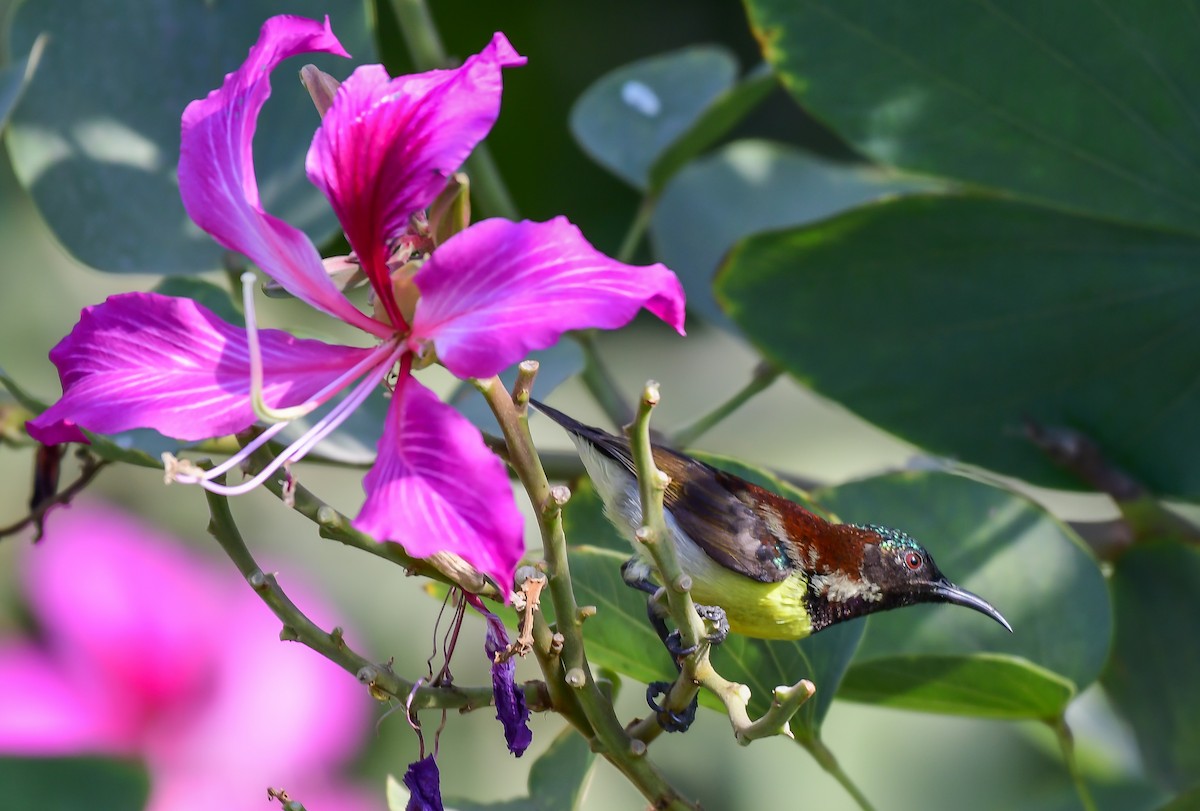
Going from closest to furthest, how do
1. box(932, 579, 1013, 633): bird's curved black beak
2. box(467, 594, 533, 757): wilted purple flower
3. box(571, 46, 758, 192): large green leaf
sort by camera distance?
box(467, 594, 533, 757): wilted purple flower → box(932, 579, 1013, 633): bird's curved black beak → box(571, 46, 758, 192): large green leaf

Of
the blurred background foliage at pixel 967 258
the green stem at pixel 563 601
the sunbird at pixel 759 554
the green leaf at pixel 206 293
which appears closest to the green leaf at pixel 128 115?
the blurred background foliage at pixel 967 258

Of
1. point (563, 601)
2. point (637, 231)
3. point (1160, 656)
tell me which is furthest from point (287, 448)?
point (1160, 656)

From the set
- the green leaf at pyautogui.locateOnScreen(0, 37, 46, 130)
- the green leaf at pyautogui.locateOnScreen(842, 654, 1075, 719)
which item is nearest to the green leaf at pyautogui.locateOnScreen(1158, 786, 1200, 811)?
Answer: the green leaf at pyautogui.locateOnScreen(842, 654, 1075, 719)

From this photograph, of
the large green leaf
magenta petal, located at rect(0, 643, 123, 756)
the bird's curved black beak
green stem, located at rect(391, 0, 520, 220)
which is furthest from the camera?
the large green leaf

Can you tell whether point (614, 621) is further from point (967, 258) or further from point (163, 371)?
point (967, 258)

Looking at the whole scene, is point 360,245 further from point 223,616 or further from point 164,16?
point 223,616

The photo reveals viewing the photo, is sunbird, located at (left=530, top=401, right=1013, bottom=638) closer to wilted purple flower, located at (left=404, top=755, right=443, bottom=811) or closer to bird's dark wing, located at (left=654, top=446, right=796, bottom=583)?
bird's dark wing, located at (left=654, top=446, right=796, bottom=583)
